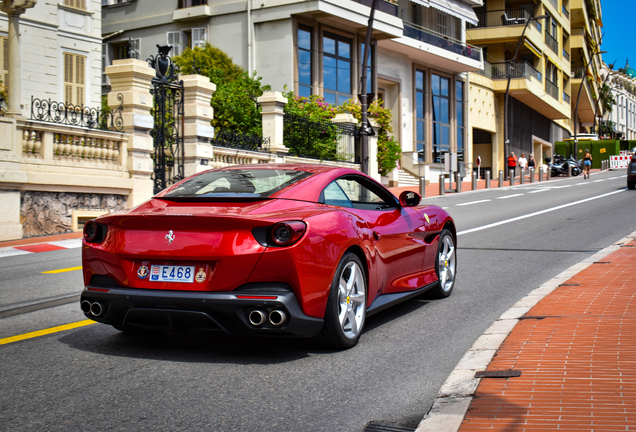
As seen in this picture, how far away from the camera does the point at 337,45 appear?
32.4m

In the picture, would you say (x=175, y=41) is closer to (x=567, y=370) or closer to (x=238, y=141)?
(x=238, y=141)

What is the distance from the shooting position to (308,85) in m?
30.6

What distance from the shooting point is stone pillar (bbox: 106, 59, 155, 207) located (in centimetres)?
1595

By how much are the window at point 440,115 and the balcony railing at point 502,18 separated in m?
10.0

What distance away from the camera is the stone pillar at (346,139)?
1089 inches

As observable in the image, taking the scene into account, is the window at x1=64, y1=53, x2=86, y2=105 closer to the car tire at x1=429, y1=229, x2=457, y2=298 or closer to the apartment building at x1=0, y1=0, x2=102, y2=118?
the apartment building at x1=0, y1=0, x2=102, y2=118

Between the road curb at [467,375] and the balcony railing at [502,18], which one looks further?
the balcony railing at [502,18]

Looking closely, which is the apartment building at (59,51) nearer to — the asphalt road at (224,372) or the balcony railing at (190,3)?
the balcony railing at (190,3)

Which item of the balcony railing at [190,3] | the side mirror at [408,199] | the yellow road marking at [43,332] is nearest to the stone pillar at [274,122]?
the balcony railing at [190,3]

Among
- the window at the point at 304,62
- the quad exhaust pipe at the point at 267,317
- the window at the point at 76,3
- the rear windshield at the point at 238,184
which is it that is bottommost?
the quad exhaust pipe at the point at 267,317

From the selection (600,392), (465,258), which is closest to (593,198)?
(465,258)

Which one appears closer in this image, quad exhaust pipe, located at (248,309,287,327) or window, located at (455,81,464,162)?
quad exhaust pipe, located at (248,309,287,327)

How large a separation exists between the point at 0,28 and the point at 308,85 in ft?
40.8

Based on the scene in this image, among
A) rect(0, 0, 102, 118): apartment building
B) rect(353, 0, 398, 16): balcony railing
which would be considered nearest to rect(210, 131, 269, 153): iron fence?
rect(0, 0, 102, 118): apartment building
